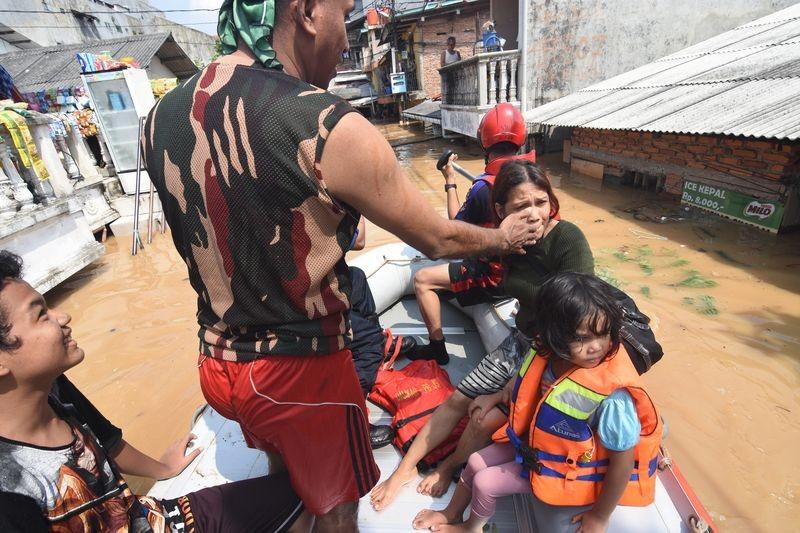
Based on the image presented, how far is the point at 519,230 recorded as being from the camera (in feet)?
5.35

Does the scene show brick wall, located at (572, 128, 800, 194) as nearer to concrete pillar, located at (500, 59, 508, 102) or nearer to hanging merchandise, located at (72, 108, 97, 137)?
concrete pillar, located at (500, 59, 508, 102)

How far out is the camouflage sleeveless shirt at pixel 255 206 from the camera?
0.94m

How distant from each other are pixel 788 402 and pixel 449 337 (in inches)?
93.1

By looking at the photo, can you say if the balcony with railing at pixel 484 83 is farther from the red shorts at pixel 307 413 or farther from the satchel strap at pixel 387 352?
the red shorts at pixel 307 413

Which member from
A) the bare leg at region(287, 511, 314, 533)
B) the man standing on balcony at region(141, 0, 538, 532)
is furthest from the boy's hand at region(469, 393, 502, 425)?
the bare leg at region(287, 511, 314, 533)

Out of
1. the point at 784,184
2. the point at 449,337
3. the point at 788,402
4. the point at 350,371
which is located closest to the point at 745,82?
the point at 784,184

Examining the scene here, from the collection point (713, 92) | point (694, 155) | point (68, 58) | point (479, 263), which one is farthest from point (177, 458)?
point (68, 58)

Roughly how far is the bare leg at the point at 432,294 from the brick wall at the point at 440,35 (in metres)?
17.8

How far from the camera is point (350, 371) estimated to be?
1.29m

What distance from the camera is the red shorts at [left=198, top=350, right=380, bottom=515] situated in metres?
1.17

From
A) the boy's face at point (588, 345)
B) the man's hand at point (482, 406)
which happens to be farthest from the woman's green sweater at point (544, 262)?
the boy's face at point (588, 345)

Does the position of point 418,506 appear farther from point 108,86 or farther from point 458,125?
point 458,125

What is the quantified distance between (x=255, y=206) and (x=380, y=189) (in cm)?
30

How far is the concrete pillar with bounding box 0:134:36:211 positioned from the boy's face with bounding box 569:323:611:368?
20.8 feet
